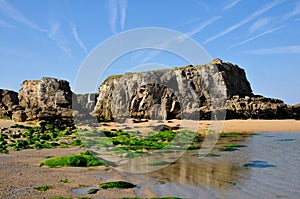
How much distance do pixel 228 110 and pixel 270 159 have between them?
22752mm

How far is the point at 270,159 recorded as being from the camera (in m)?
12.8

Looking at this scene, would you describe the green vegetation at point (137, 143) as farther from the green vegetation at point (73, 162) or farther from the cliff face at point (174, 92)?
the cliff face at point (174, 92)

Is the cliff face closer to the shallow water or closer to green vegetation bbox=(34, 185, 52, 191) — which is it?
the shallow water

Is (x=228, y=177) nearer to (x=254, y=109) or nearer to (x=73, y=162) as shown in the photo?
(x=73, y=162)

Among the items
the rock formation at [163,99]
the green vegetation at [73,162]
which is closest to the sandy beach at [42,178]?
the green vegetation at [73,162]

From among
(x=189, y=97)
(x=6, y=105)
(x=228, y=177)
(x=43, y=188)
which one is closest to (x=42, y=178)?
(x=43, y=188)

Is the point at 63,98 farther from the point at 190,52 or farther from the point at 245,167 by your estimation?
the point at 245,167

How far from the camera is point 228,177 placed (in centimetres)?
950

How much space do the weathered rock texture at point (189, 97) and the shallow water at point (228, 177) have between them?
2180cm

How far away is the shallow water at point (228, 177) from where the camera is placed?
781 cm

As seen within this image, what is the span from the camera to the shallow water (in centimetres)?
781

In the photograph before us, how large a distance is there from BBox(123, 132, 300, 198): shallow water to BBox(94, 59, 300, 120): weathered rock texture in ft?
71.5

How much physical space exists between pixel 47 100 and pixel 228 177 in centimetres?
2938

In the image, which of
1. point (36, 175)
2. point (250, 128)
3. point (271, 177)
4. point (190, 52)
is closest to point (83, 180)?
point (36, 175)
